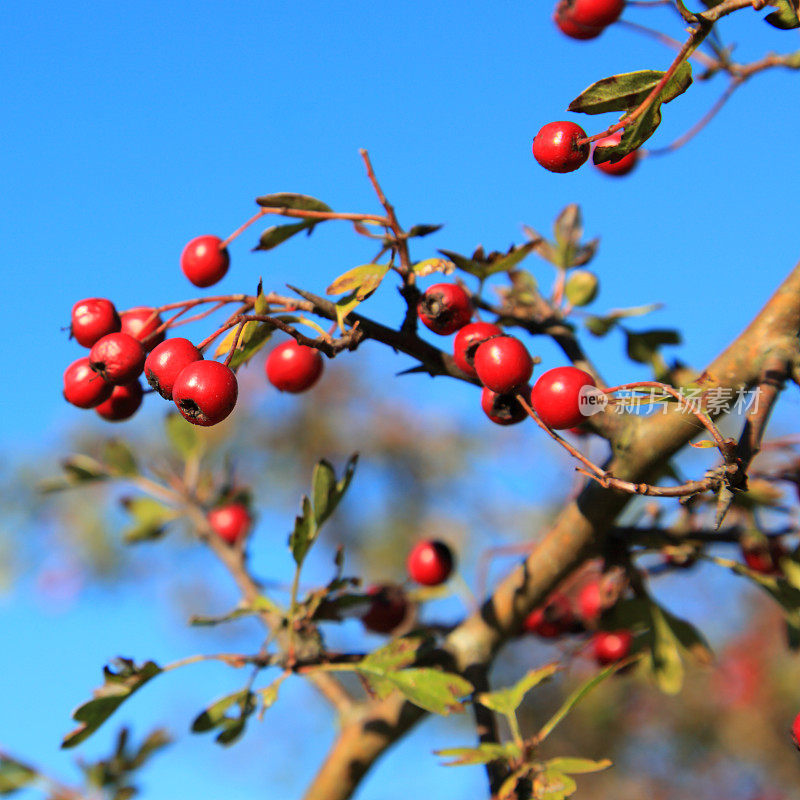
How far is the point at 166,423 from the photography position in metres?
1.80

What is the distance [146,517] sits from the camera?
1.83m

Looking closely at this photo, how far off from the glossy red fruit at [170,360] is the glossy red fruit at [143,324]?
0.11m

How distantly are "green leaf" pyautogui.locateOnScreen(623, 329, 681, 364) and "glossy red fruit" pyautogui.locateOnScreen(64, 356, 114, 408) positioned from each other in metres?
0.94

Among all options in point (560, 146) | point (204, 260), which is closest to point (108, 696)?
point (204, 260)

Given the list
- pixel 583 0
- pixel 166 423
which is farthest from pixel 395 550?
pixel 583 0

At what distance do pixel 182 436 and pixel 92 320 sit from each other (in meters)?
0.77

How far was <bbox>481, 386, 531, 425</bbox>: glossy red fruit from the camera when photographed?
3.38 feet

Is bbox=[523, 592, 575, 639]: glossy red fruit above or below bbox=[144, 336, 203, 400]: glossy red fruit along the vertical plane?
below

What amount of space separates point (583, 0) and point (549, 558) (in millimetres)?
813

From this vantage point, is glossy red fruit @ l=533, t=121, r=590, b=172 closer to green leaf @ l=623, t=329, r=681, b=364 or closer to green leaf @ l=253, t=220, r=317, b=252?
green leaf @ l=253, t=220, r=317, b=252

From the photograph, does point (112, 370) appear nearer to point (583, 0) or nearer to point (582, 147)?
point (582, 147)

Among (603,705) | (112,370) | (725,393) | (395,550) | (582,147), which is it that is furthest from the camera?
(395,550)

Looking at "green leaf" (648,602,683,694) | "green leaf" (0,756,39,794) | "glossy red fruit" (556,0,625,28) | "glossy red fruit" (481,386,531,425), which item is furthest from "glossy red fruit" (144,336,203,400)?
"green leaf" (0,756,39,794)

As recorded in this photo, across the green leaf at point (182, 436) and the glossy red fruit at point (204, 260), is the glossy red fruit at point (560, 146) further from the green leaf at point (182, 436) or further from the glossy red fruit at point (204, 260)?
the green leaf at point (182, 436)
